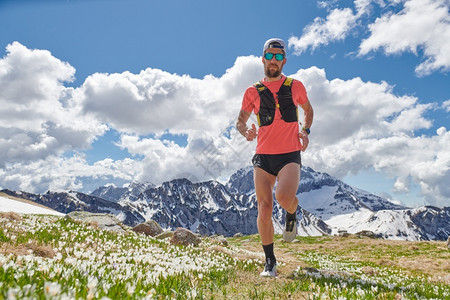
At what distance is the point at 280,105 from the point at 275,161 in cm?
139

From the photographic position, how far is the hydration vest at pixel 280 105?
7645mm

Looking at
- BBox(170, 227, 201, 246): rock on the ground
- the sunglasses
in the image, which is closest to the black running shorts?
the sunglasses

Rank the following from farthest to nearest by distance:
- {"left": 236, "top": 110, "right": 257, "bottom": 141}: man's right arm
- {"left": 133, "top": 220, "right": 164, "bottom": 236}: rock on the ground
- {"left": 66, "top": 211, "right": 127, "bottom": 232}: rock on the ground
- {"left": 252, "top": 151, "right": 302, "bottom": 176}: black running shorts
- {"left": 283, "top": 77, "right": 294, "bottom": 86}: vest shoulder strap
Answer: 1. {"left": 133, "top": 220, "right": 164, "bottom": 236}: rock on the ground
2. {"left": 66, "top": 211, "right": 127, "bottom": 232}: rock on the ground
3. {"left": 283, "top": 77, "right": 294, "bottom": 86}: vest shoulder strap
4. {"left": 236, "top": 110, "right": 257, "bottom": 141}: man's right arm
5. {"left": 252, "top": 151, "right": 302, "bottom": 176}: black running shorts

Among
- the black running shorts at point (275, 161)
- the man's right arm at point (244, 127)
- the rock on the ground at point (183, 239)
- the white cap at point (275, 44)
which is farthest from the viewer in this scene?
the rock on the ground at point (183, 239)

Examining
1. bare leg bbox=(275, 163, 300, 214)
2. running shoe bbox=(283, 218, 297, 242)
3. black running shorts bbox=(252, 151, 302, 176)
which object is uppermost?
black running shorts bbox=(252, 151, 302, 176)

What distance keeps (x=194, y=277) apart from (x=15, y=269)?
3.12 m

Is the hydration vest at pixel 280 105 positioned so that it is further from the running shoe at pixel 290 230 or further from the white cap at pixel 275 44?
the running shoe at pixel 290 230

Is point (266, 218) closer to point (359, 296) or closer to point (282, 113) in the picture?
point (282, 113)

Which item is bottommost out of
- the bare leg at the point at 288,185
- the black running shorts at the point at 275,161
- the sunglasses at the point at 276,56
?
the bare leg at the point at 288,185

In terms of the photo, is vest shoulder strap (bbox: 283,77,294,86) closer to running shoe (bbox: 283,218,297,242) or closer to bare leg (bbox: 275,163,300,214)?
bare leg (bbox: 275,163,300,214)

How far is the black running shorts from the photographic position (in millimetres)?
7392

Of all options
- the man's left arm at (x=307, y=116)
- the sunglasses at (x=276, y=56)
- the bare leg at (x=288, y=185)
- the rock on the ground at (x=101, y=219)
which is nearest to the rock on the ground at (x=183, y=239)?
the rock on the ground at (x=101, y=219)

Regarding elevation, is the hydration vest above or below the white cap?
below

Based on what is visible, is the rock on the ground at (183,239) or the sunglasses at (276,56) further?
the rock on the ground at (183,239)
